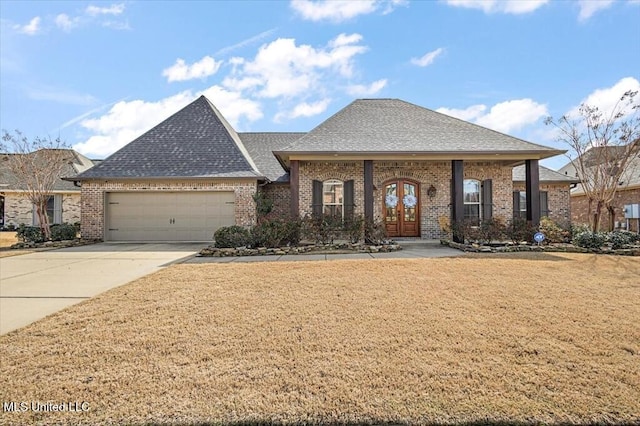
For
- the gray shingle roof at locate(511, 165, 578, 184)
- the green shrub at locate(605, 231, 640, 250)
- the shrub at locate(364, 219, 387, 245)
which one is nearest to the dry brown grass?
the shrub at locate(364, 219, 387, 245)

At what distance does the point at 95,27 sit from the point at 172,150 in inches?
213

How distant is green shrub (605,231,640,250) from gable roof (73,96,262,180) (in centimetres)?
1128

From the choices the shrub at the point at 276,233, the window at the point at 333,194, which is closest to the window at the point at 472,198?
the window at the point at 333,194

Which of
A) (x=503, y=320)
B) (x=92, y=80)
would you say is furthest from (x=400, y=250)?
(x=92, y=80)

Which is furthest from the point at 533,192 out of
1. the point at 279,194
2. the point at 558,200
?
the point at 279,194

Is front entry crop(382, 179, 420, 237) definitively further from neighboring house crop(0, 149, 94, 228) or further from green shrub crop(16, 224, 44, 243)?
neighboring house crop(0, 149, 94, 228)

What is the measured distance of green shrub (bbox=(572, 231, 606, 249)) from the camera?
30.6 feet

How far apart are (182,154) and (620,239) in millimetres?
15173

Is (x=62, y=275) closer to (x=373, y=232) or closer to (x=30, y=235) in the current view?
(x=30, y=235)

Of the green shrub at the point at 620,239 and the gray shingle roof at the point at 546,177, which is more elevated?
the gray shingle roof at the point at 546,177

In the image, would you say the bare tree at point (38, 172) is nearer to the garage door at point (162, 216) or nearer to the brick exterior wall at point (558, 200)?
the garage door at point (162, 216)

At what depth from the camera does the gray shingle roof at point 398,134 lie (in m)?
10.8

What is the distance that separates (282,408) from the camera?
212 cm

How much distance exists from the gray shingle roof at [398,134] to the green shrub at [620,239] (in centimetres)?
303
